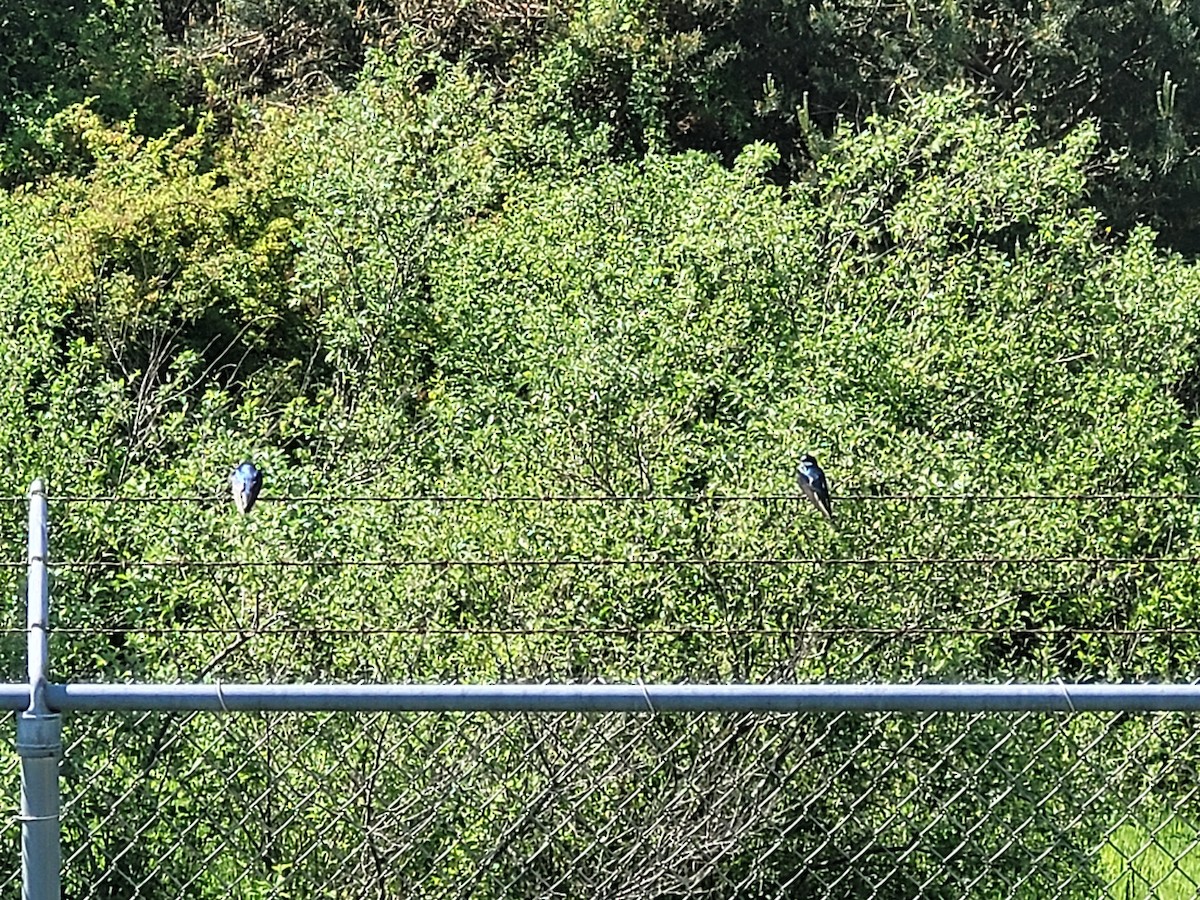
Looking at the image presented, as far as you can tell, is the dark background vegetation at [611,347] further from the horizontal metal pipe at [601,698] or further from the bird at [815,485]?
the horizontal metal pipe at [601,698]

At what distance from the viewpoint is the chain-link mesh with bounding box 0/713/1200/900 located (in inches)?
153

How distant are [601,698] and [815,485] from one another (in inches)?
143

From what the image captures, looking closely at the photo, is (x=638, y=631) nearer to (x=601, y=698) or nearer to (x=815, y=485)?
(x=815, y=485)

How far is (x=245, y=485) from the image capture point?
574 centimetres

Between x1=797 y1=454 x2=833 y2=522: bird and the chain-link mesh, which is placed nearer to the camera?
the chain-link mesh

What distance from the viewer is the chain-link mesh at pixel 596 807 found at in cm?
389

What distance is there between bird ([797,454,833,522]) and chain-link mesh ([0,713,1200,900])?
31.6 inches

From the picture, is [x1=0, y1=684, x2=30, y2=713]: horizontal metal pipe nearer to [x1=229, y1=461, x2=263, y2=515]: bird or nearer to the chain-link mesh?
the chain-link mesh

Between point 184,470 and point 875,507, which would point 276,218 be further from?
point 875,507

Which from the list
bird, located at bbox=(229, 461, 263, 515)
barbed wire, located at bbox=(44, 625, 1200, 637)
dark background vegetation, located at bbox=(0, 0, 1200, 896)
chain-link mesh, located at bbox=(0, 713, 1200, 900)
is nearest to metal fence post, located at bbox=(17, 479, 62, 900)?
barbed wire, located at bbox=(44, 625, 1200, 637)

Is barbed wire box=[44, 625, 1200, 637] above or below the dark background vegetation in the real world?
above

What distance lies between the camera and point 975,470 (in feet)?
21.4

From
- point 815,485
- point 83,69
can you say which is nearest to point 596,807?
point 815,485

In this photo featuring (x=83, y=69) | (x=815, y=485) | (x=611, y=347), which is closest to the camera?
(x=815, y=485)
